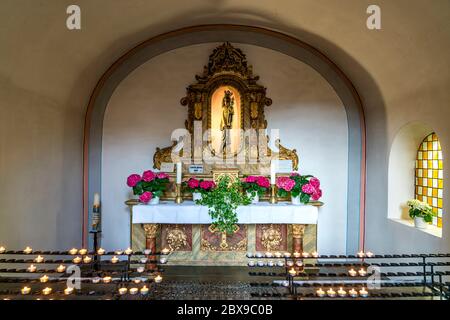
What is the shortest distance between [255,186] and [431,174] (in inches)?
104

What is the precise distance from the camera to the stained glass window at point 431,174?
14.4ft

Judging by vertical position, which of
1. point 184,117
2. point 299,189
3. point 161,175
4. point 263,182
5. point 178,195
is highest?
point 184,117

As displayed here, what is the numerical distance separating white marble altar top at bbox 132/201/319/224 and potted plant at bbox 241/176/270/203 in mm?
394

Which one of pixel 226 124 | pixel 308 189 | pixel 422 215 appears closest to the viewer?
pixel 422 215

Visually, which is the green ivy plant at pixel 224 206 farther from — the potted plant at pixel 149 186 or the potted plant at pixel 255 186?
the potted plant at pixel 149 186

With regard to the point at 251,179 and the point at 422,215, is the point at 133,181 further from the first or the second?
the point at 422,215

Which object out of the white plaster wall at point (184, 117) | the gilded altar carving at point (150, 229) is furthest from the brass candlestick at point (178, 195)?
the white plaster wall at point (184, 117)

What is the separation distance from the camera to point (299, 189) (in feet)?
16.9

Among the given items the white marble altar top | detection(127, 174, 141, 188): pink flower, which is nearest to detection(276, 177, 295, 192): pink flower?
the white marble altar top

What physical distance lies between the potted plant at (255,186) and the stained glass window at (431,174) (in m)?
2.39

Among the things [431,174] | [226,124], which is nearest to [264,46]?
[226,124]
